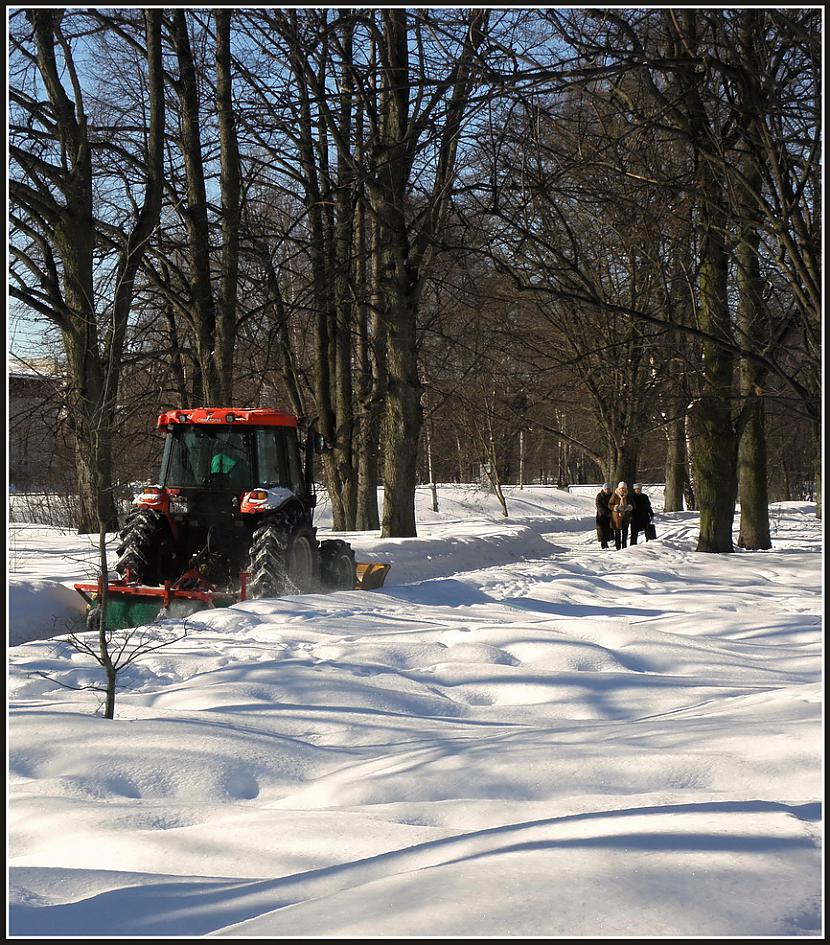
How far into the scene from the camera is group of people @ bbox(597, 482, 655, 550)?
1989 cm

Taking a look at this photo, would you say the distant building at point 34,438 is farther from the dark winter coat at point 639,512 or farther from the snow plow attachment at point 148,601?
the dark winter coat at point 639,512

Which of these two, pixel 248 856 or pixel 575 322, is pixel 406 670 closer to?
pixel 248 856

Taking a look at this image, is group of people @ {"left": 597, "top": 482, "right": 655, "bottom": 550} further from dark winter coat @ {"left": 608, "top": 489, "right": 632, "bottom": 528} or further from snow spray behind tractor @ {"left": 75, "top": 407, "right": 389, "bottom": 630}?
snow spray behind tractor @ {"left": 75, "top": 407, "right": 389, "bottom": 630}

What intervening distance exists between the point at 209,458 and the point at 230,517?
82cm

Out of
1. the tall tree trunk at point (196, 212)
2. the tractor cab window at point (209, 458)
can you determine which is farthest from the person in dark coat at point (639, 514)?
the tractor cab window at point (209, 458)

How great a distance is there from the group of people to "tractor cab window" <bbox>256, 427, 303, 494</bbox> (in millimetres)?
10259

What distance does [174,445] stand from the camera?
10844 mm

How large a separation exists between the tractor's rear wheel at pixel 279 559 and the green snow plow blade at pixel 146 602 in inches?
19.0

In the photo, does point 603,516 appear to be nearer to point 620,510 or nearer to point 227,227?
point 620,510

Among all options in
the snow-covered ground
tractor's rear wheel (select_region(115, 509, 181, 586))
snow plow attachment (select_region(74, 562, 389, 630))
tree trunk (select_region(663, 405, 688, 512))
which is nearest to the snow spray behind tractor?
tractor's rear wheel (select_region(115, 509, 181, 586))

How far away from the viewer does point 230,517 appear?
10609mm

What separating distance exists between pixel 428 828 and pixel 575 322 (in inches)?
856

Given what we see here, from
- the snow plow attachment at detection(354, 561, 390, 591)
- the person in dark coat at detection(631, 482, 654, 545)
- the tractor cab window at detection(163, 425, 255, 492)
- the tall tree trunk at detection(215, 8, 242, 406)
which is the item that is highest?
the tall tree trunk at detection(215, 8, 242, 406)

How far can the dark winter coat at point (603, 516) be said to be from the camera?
20.1 metres
